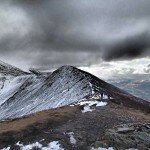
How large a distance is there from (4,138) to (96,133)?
13674mm

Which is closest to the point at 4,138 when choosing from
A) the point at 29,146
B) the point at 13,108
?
the point at 29,146

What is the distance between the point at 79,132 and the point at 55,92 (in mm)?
66198

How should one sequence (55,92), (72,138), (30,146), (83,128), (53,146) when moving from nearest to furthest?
(53,146), (30,146), (72,138), (83,128), (55,92)

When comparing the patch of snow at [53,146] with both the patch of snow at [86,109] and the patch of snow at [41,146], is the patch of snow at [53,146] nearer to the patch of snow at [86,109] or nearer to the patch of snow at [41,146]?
the patch of snow at [41,146]

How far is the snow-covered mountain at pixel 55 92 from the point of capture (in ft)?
333

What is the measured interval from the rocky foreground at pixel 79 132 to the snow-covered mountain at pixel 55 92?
2941cm

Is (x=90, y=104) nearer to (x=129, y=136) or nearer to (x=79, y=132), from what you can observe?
(x=79, y=132)

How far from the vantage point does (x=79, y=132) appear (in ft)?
176

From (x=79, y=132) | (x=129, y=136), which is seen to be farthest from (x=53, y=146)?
(x=129, y=136)

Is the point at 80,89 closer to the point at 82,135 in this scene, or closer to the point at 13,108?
the point at 13,108

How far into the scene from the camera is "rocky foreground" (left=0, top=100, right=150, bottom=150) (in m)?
50.0

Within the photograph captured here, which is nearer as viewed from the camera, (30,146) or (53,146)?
(53,146)

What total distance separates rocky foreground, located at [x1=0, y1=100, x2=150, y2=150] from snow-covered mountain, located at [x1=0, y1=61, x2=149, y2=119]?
29.4 metres

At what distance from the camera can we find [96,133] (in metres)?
53.6
